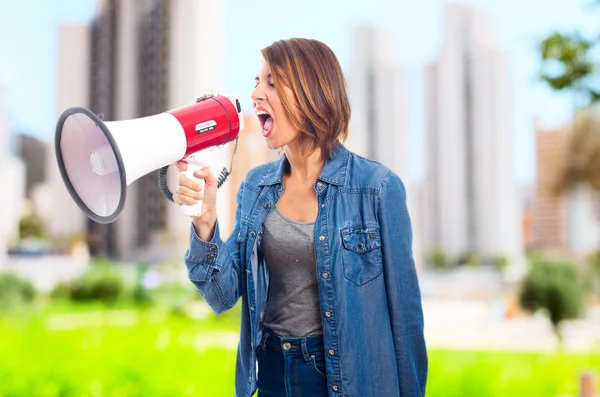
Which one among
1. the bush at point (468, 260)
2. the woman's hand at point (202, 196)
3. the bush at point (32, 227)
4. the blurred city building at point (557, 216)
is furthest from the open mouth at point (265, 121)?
the bush at point (468, 260)

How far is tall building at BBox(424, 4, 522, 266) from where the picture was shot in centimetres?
2400

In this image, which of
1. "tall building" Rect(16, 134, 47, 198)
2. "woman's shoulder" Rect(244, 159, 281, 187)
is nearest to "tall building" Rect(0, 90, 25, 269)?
"tall building" Rect(16, 134, 47, 198)

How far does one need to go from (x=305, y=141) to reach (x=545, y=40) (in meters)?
0.79

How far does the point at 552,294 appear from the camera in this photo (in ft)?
31.4

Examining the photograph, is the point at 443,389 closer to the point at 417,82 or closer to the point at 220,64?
the point at 220,64

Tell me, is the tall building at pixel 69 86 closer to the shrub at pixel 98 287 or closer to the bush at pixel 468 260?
the shrub at pixel 98 287

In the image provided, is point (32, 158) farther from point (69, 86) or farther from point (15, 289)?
point (15, 289)

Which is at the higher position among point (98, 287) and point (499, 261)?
point (98, 287)

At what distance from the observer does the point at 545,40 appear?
1.43 metres

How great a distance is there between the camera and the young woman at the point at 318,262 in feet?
2.99

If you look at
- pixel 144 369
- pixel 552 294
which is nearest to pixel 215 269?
pixel 144 369

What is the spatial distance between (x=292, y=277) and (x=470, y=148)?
24759 mm

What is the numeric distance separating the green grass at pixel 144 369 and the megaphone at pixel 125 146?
57.4 inches

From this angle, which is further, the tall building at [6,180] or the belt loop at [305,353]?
the tall building at [6,180]
